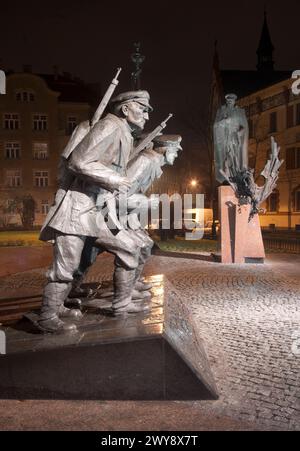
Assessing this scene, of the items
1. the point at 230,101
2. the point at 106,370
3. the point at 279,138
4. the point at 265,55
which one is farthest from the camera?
the point at 265,55

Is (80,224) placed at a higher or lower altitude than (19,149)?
lower

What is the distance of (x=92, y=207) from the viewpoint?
4312 mm

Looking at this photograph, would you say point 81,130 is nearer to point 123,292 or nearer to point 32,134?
point 123,292

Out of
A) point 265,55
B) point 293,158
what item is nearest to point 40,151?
point 293,158

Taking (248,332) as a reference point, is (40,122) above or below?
above

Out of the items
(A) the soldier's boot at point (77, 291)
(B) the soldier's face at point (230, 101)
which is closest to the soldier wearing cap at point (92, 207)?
(A) the soldier's boot at point (77, 291)

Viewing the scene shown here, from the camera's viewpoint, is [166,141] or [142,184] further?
[166,141]

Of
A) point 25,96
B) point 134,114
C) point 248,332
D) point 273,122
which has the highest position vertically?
point 25,96

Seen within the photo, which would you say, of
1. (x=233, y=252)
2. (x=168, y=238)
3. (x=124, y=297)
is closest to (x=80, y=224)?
(x=124, y=297)

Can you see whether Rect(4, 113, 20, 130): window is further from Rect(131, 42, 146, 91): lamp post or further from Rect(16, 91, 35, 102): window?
Rect(131, 42, 146, 91): lamp post

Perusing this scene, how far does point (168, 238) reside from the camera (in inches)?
1060

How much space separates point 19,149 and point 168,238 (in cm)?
2605

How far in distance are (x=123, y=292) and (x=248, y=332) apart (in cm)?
226

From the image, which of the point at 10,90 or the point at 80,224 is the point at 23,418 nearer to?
the point at 80,224
